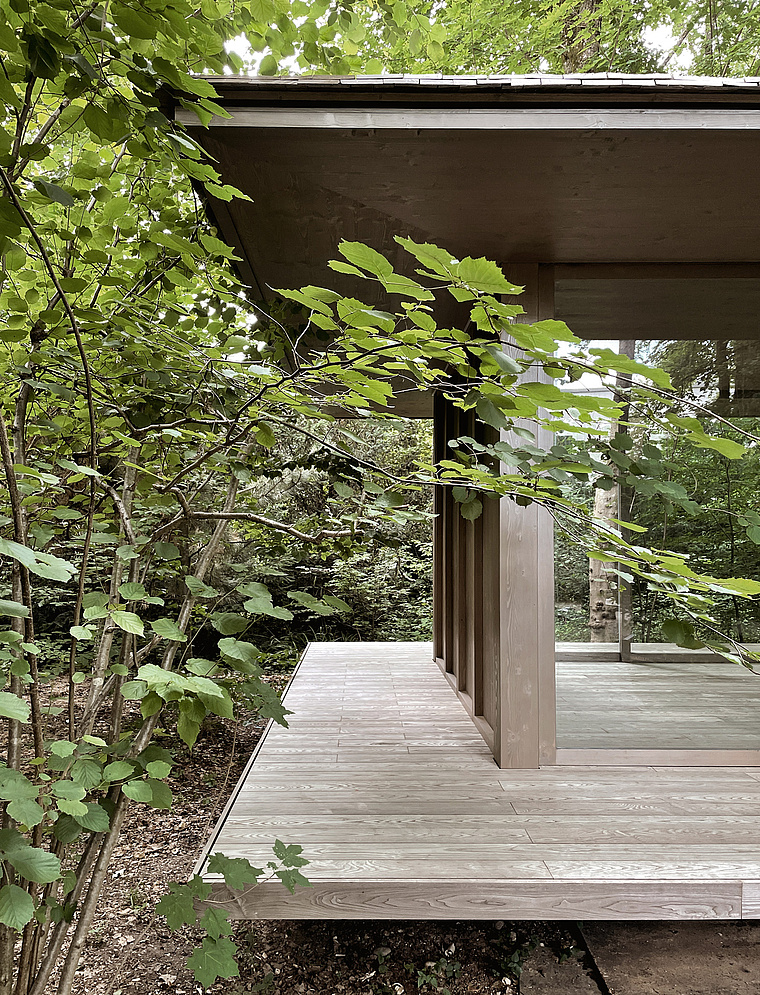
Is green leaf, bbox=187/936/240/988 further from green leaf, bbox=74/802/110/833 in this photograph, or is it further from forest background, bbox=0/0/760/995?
green leaf, bbox=74/802/110/833

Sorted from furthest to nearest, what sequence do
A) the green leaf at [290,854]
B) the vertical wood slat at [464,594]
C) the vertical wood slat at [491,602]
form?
the vertical wood slat at [464,594] < the vertical wood slat at [491,602] < the green leaf at [290,854]

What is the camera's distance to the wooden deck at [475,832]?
1954 millimetres

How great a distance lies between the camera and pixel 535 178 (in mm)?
2445

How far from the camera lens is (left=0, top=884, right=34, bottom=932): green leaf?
86 centimetres

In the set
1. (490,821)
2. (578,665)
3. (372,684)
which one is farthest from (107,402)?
(372,684)

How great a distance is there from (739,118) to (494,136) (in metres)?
0.83

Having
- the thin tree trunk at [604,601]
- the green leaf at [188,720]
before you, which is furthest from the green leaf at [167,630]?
the thin tree trunk at [604,601]

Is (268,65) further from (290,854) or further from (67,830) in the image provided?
(290,854)

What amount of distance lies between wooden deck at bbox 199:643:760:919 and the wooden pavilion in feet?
0.03

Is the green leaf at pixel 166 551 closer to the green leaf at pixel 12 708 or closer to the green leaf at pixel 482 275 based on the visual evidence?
the green leaf at pixel 12 708

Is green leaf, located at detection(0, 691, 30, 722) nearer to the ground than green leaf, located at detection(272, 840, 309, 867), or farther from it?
farther from it

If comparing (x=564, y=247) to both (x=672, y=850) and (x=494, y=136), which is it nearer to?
(x=494, y=136)

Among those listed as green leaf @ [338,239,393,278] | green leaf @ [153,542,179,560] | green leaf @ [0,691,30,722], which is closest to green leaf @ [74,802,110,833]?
green leaf @ [0,691,30,722]

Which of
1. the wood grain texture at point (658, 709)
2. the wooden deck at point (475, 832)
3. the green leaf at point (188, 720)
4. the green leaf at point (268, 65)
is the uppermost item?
the green leaf at point (268, 65)
